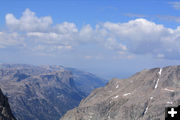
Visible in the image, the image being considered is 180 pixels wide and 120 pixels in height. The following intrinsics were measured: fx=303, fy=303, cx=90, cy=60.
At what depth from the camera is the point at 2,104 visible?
16688cm

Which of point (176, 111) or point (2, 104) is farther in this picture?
point (2, 104)

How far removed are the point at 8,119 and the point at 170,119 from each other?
150 metres

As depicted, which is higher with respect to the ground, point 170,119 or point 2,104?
point 170,119

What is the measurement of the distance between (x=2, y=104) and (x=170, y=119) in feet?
509

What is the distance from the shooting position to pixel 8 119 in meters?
162

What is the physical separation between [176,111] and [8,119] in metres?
150

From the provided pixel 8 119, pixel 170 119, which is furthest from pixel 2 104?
pixel 170 119

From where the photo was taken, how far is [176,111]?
2305 cm

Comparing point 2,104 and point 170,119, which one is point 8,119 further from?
point 170,119

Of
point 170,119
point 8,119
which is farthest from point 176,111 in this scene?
point 8,119

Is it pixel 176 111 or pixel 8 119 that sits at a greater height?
pixel 176 111

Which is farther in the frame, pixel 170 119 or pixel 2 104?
pixel 2 104

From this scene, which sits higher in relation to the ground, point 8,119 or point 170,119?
point 170,119

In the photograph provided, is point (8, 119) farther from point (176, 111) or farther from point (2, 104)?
point (176, 111)
